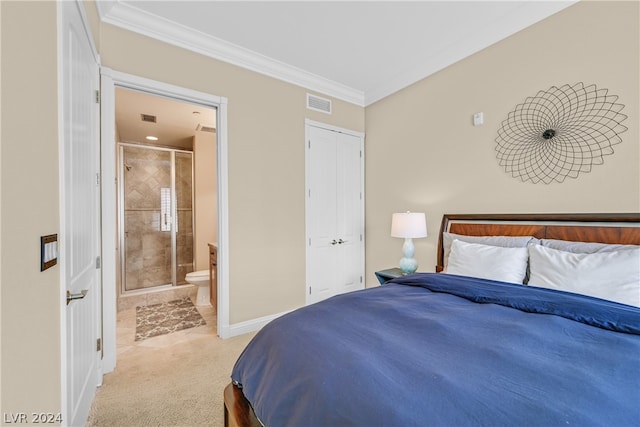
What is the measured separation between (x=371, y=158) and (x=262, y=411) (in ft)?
10.6

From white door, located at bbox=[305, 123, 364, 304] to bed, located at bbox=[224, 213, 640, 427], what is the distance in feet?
5.15

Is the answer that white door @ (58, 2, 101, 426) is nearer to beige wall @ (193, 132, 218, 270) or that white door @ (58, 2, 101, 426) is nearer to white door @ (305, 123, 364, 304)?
white door @ (305, 123, 364, 304)

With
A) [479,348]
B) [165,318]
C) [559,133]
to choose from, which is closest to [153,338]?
[165,318]

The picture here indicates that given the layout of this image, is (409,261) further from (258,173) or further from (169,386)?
(169,386)

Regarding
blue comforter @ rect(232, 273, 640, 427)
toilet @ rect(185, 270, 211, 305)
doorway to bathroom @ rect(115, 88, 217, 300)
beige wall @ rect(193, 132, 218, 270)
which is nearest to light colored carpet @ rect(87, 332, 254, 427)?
blue comforter @ rect(232, 273, 640, 427)

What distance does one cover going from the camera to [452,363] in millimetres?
982

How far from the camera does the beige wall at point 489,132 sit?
1.88m

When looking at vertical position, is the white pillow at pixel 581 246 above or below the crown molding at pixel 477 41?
below

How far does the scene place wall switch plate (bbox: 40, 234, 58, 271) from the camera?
3.24 feet

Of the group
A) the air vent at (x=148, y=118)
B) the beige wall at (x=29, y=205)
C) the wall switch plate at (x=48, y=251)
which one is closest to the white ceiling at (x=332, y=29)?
the beige wall at (x=29, y=205)

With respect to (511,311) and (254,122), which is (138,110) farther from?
(511,311)

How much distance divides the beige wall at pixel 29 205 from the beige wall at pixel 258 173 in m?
1.62

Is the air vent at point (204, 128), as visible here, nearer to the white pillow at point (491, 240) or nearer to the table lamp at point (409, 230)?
the table lamp at point (409, 230)

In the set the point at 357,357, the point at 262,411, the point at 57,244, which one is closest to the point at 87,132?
the point at 57,244
